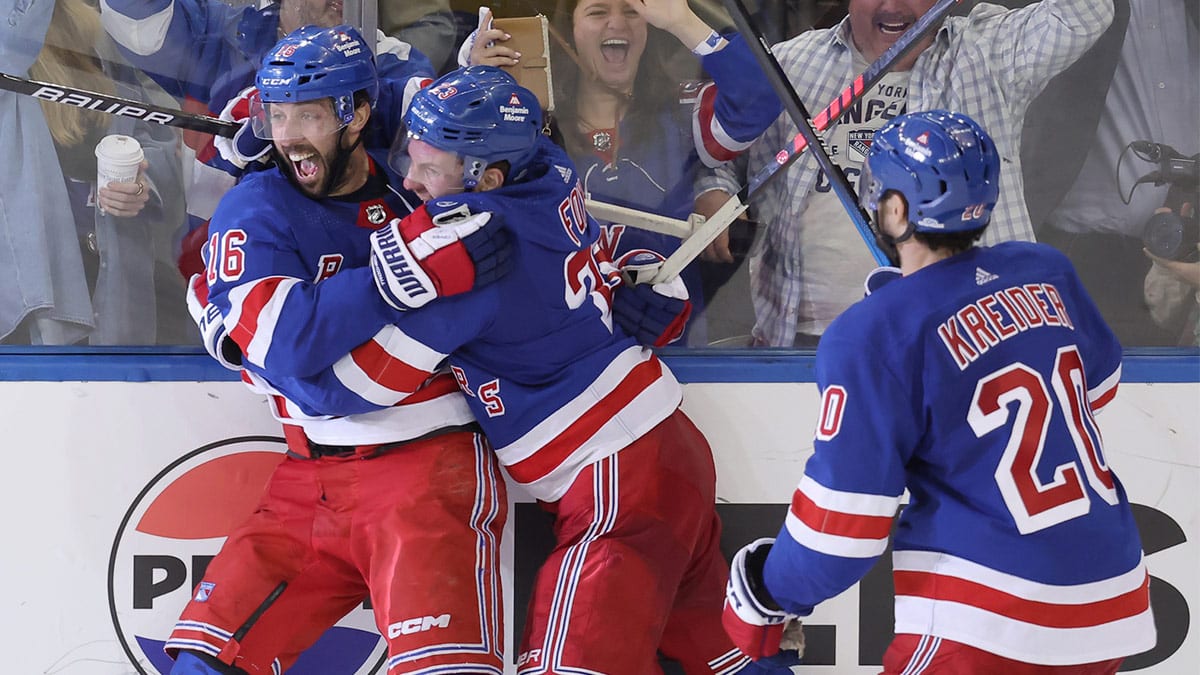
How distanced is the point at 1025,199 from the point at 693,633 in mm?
1224

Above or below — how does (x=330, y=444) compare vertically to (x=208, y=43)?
below

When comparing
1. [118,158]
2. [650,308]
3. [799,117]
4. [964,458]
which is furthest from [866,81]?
[118,158]

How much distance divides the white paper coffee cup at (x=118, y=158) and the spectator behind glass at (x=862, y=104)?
127cm

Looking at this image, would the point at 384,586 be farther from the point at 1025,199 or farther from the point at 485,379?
the point at 1025,199

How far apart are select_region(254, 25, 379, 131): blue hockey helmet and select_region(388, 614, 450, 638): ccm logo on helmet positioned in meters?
0.90

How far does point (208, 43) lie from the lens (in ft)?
8.91

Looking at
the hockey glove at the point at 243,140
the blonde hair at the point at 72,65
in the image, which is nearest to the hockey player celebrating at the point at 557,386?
the hockey glove at the point at 243,140

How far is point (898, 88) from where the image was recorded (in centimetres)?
271

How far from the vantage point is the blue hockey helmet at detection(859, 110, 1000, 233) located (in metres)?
1.71

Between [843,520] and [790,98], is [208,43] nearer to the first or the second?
[790,98]

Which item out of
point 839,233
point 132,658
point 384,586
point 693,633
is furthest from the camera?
point 839,233

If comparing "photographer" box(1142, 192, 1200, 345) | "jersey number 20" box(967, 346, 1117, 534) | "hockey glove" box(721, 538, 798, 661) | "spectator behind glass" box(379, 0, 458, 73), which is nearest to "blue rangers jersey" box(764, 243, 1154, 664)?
"jersey number 20" box(967, 346, 1117, 534)

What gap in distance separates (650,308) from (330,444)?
666mm

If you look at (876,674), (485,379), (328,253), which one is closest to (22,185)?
(328,253)
